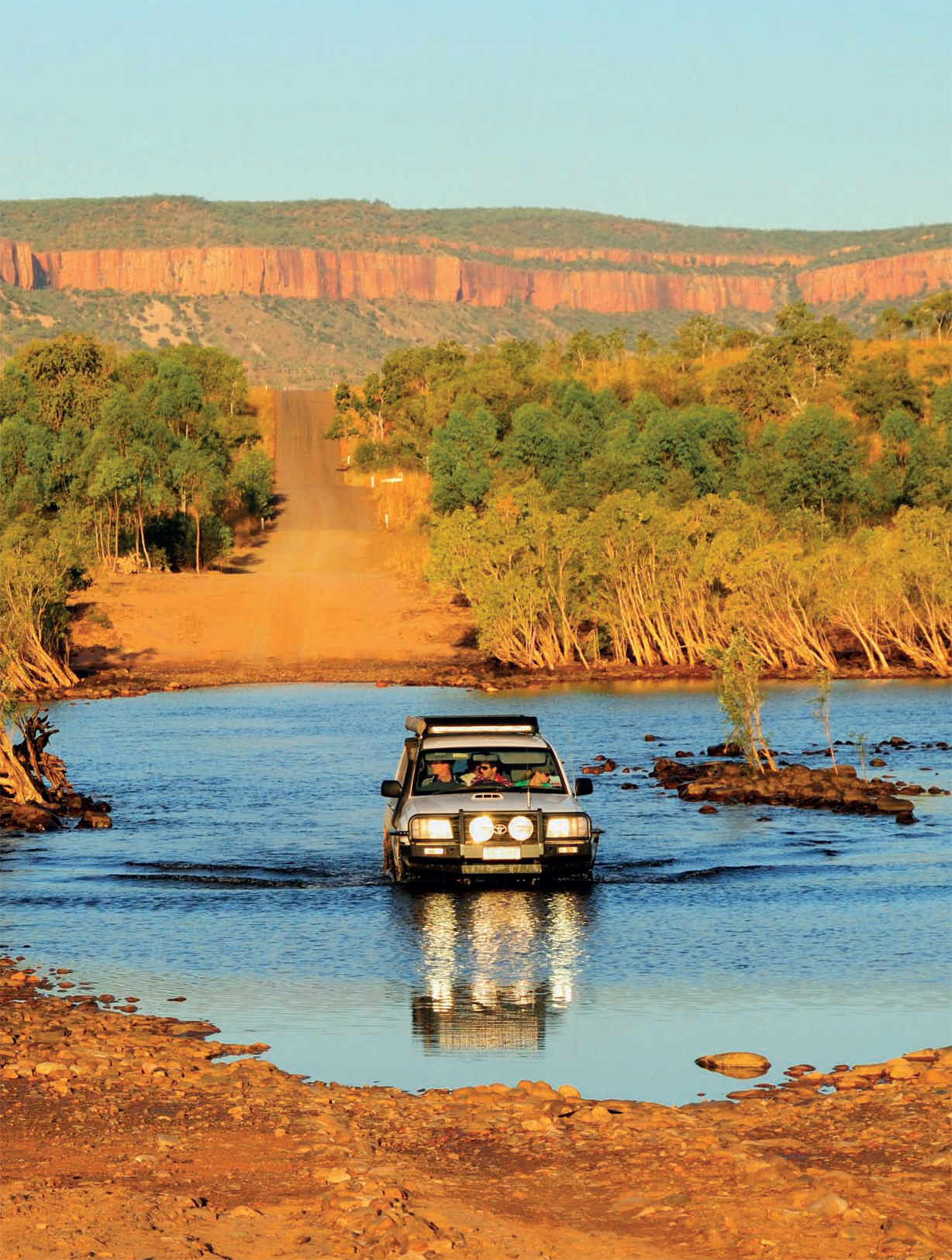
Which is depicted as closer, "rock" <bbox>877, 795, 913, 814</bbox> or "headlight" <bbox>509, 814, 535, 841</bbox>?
"headlight" <bbox>509, 814, 535, 841</bbox>

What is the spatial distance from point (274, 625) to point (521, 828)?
44.9 metres

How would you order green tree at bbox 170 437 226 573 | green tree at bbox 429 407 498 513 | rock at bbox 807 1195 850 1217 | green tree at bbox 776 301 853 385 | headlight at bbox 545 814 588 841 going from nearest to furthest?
1. rock at bbox 807 1195 850 1217
2. headlight at bbox 545 814 588 841
3. green tree at bbox 170 437 226 573
4. green tree at bbox 429 407 498 513
5. green tree at bbox 776 301 853 385

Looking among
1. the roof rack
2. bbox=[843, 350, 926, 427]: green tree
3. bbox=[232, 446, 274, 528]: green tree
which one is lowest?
the roof rack

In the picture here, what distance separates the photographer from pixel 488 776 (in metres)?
18.2

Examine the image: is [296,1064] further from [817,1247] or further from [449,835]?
[449,835]

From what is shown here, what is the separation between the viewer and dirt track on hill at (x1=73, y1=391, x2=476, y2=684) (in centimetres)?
5616

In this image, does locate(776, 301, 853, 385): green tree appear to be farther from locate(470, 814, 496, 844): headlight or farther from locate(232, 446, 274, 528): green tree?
locate(470, 814, 496, 844): headlight

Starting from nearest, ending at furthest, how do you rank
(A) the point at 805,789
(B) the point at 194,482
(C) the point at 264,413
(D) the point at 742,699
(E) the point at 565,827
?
(E) the point at 565,827 < (A) the point at 805,789 < (D) the point at 742,699 < (B) the point at 194,482 < (C) the point at 264,413

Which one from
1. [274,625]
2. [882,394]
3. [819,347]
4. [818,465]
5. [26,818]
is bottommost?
[274,625]

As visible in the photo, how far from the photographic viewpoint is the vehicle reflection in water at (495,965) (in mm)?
12273

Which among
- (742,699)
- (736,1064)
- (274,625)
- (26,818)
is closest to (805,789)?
(742,699)

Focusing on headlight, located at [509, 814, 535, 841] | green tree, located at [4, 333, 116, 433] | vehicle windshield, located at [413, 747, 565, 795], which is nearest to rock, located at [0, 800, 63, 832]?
vehicle windshield, located at [413, 747, 565, 795]

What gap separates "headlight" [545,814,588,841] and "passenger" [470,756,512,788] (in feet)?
2.54

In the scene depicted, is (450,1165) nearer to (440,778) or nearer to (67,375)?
(440,778)
